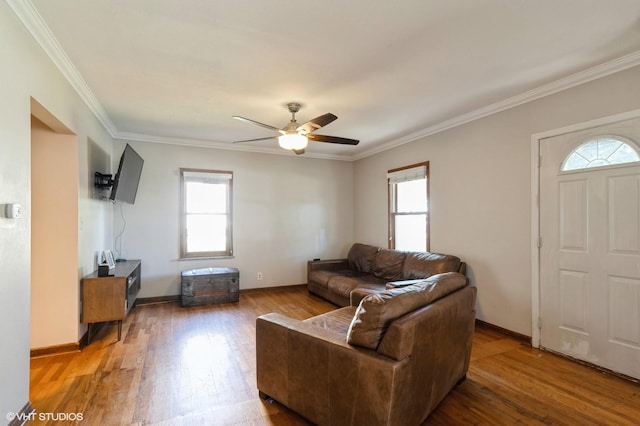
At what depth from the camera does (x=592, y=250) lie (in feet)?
9.12

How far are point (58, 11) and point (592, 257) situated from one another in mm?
4509

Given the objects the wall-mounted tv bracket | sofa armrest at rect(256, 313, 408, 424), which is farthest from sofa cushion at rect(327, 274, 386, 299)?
the wall-mounted tv bracket

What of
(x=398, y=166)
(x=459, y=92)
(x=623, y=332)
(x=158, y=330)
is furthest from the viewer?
(x=398, y=166)

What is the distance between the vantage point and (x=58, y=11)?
196 centimetres

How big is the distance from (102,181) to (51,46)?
1.84 metres

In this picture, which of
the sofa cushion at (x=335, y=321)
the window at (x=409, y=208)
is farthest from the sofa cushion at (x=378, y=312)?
the window at (x=409, y=208)

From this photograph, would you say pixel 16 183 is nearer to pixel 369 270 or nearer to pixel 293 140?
pixel 293 140

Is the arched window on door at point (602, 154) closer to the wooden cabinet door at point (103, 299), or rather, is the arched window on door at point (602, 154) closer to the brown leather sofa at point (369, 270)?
the brown leather sofa at point (369, 270)

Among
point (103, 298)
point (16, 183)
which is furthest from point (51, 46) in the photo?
point (103, 298)

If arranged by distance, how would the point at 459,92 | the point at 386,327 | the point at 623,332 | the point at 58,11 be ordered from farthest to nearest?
the point at 459,92, the point at 623,332, the point at 58,11, the point at 386,327

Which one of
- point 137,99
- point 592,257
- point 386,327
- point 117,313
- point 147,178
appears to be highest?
point 137,99

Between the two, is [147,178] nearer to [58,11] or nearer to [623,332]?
[58,11]

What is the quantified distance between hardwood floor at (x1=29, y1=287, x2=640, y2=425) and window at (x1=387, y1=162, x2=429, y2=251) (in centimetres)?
163

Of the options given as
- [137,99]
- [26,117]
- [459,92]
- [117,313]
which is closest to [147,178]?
[137,99]
